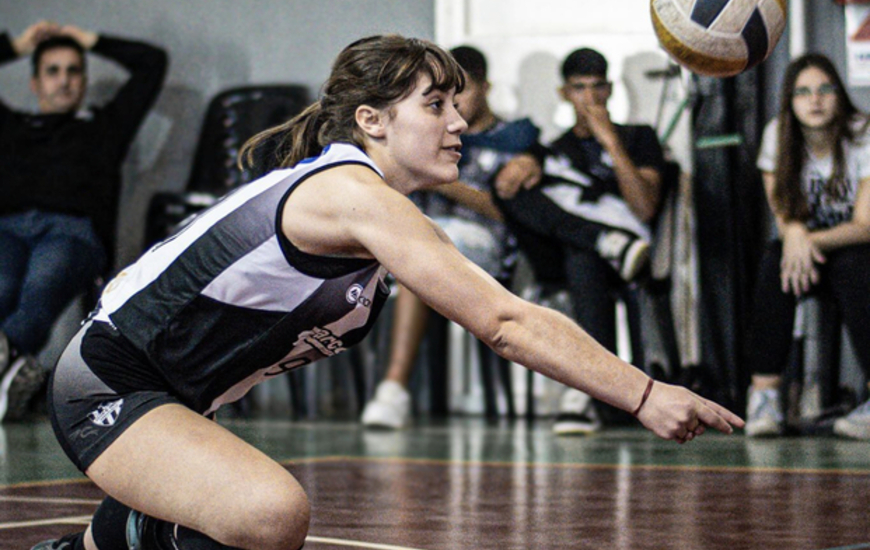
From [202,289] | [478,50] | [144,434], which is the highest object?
[478,50]

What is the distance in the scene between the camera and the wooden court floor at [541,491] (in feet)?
6.91

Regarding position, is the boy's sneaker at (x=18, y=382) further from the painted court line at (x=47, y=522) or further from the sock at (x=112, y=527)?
the sock at (x=112, y=527)

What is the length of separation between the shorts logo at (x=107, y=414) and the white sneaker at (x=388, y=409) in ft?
9.69

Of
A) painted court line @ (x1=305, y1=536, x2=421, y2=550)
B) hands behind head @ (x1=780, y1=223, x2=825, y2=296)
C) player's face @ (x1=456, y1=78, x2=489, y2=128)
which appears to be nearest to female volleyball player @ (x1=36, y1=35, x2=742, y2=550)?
painted court line @ (x1=305, y1=536, x2=421, y2=550)

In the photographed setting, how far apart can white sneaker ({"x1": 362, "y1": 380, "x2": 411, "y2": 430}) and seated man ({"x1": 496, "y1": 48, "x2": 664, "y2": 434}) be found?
0.61 meters

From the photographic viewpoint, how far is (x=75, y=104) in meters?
5.54

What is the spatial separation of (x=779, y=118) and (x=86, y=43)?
3.04 meters

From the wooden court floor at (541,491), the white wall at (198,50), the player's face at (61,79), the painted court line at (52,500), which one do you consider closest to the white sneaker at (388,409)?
the wooden court floor at (541,491)

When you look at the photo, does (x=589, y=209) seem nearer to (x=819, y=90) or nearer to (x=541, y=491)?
(x=819, y=90)

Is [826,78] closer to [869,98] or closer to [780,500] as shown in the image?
[869,98]

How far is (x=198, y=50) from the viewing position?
6.16 metres

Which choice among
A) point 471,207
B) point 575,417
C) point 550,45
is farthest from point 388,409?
point 550,45

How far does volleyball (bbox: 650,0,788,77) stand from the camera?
10.4ft

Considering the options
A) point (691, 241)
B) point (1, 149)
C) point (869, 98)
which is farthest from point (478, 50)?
point (1, 149)
